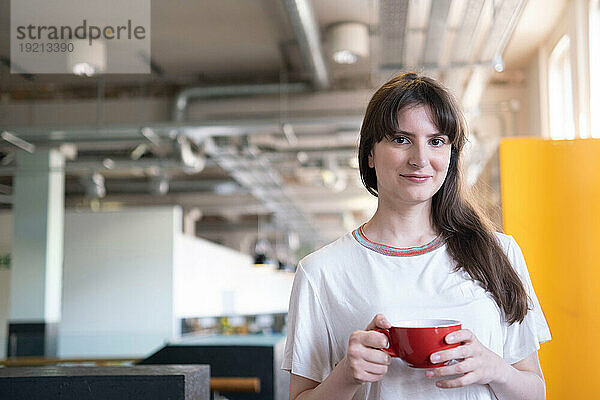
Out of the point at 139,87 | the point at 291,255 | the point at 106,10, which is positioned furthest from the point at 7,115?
the point at 291,255

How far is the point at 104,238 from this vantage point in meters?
9.66

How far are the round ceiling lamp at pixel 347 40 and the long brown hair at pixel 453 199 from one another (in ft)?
16.1

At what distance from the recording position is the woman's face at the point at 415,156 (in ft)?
3.93

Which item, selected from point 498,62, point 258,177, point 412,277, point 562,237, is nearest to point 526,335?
point 412,277

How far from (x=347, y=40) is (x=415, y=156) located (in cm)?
506

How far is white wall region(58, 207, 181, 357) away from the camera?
30.6 ft

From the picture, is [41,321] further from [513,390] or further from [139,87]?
[513,390]

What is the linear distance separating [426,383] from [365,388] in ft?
0.37

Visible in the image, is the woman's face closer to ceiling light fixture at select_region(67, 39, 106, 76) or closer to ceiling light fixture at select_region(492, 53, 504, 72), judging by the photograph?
ceiling light fixture at select_region(492, 53, 504, 72)

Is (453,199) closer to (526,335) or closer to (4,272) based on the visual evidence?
(526,335)

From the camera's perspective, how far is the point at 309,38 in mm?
5637

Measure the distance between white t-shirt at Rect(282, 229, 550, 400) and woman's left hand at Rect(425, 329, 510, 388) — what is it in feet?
0.30

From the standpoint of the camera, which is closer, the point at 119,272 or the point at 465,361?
the point at 465,361

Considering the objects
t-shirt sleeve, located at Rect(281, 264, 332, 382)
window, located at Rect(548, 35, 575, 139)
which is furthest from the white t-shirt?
window, located at Rect(548, 35, 575, 139)
